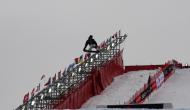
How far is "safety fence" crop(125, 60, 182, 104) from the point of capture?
Answer: 76.4 ft

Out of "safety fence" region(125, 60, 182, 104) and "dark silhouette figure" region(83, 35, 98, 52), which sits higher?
"dark silhouette figure" region(83, 35, 98, 52)

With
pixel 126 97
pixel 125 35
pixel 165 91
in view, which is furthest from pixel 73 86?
pixel 125 35

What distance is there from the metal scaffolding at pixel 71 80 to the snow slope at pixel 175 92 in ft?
10.8

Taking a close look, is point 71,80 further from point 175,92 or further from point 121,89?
point 175,92

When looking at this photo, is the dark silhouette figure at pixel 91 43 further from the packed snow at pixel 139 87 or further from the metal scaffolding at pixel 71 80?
the packed snow at pixel 139 87

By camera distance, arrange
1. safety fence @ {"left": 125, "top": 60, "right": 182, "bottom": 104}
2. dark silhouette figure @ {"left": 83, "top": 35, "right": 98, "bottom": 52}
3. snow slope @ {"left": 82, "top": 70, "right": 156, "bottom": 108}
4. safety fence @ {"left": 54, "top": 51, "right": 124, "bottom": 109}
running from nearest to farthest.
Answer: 1. safety fence @ {"left": 125, "top": 60, "right": 182, "bottom": 104}
2. safety fence @ {"left": 54, "top": 51, "right": 124, "bottom": 109}
3. snow slope @ {"left": 82, "top": 70, "right": 156, "bottom": 108}
4. dark silhouette figure @ {"left": 83, "top": 35, "right": 98, "bottom": 52}

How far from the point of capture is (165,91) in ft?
84.9

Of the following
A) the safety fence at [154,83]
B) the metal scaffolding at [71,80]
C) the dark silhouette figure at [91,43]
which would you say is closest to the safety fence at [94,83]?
the metal scaffolding at [71,80]

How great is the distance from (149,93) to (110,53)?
23.0 feet

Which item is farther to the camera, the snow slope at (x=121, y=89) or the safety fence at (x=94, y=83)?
the snow slope at (x=121, y=89)

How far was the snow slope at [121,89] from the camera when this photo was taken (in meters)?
25.2

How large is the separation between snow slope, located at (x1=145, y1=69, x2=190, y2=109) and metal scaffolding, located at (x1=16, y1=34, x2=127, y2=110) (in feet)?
10.8

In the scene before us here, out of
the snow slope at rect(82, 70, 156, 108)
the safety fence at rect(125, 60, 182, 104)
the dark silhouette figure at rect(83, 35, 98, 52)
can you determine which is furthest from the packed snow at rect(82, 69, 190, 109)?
the dark silhouette figure at rect(83, 35, 98, 52)

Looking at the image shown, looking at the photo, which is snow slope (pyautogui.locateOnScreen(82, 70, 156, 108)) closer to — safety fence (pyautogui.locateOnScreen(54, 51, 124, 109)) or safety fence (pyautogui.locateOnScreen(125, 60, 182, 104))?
safety fence (pyautogui.locateOnScreen(54, 51, 124, 109))
